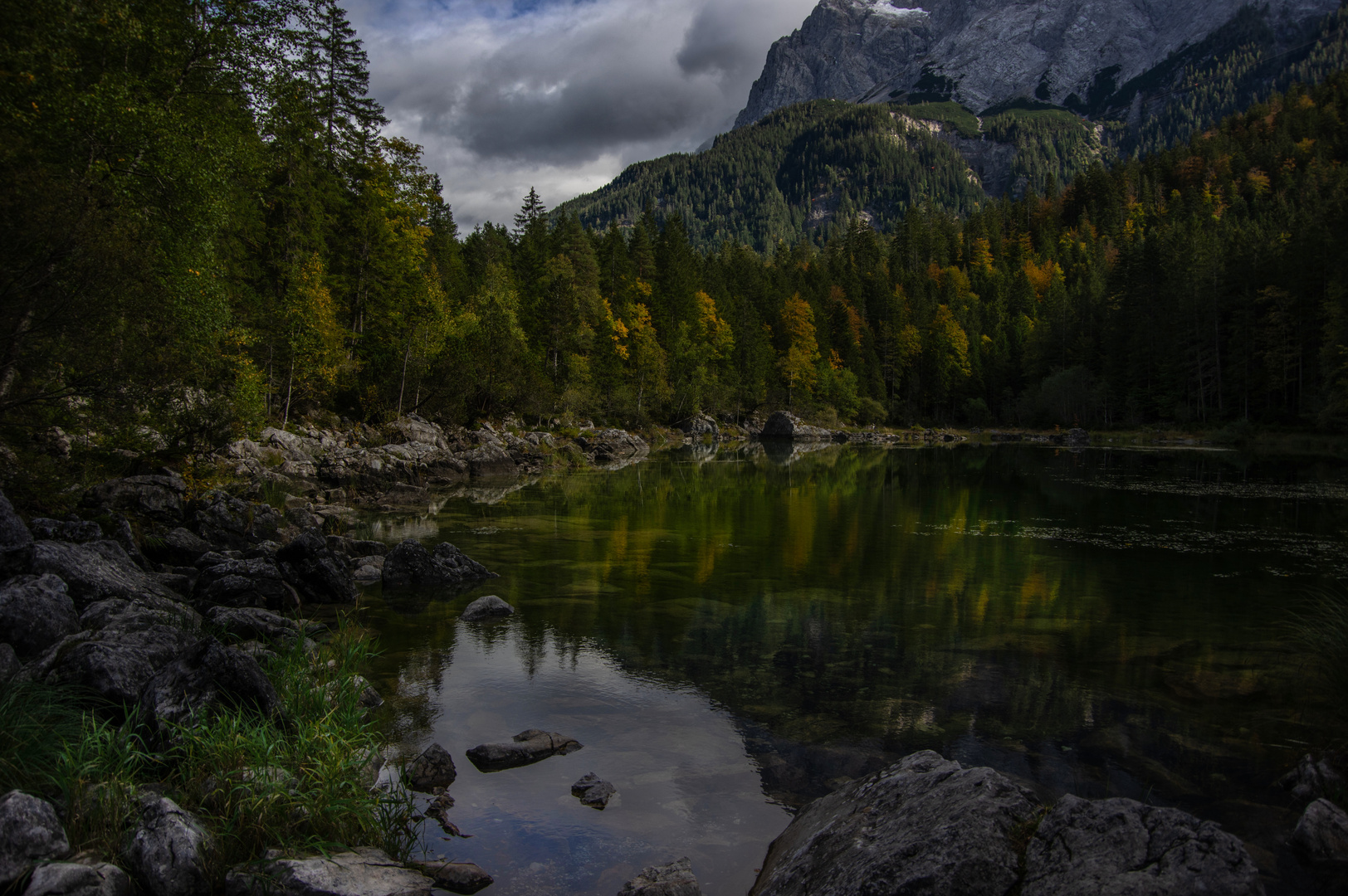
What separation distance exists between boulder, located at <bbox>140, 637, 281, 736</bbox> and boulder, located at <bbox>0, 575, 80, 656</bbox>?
1.98 m

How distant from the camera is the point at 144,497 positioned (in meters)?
17.9

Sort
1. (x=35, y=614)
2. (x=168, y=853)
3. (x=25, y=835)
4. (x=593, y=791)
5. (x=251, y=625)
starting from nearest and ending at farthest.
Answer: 1. (x=25, y=835)
2. (x=168, y=853)
3. (x=593, y=791)
4. (x=35, y=614)
5. (x=251, y=625)

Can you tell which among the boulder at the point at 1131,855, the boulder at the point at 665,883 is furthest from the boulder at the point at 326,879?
the boulder at the point at 1131,855

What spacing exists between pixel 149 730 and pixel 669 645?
7.61 meters

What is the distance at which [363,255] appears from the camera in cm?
4434

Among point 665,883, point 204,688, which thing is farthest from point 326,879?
point 204,688

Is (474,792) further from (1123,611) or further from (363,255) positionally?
(363,255)

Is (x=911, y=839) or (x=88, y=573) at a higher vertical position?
(x=88, y=573)

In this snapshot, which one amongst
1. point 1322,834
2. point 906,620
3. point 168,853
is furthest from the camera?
point 906,620

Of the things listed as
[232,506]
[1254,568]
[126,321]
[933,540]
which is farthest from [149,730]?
[1254,568]

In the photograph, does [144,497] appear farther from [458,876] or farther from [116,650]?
[458,876]

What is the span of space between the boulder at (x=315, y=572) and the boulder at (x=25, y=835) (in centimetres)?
1020

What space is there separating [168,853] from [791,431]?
83.2 metres

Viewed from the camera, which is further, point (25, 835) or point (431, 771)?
point (431, 771)
